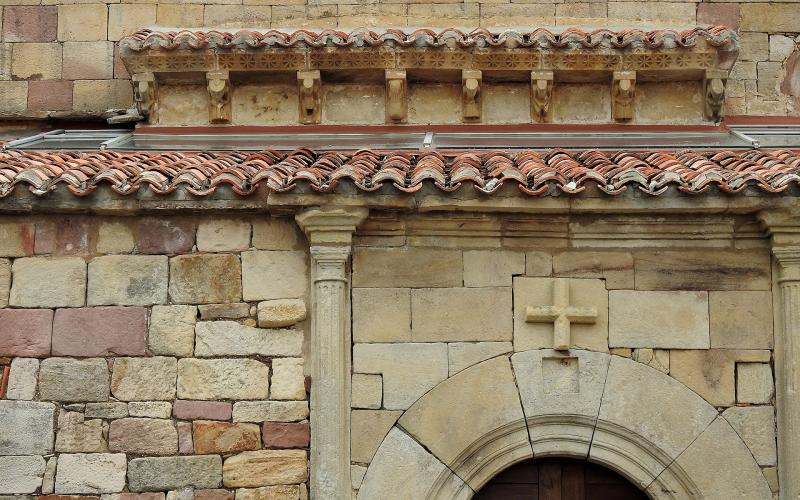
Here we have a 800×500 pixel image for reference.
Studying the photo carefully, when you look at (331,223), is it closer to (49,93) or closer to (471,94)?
(471,94)

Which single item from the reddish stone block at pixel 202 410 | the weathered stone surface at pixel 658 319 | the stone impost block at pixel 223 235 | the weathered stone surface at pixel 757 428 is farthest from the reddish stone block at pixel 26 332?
the weathered stone surface at pixel 757 428

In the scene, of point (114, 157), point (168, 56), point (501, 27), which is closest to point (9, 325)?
point (114, 157)

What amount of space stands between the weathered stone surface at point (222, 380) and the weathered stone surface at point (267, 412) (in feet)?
0.14

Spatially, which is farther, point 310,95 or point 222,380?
point 310,95

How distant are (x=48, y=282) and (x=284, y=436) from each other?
4.95ft

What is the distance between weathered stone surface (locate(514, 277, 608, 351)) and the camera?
6078 mm

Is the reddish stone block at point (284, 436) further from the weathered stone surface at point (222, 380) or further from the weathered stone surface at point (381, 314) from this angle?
the weathered stone surface at point (381, 314)

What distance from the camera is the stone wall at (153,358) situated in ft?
19.5

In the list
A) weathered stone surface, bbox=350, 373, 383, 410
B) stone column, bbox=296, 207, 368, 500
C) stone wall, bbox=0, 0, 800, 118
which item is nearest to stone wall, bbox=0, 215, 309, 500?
stone column, bbox=296, 207, 368, 500

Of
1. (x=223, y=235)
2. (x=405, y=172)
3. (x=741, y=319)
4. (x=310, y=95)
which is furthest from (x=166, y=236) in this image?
(x=741, y=319)

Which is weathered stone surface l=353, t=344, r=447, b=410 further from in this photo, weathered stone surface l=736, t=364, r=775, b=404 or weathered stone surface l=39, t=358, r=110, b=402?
weathered stone surface l=736, t=364, r=775, b=404

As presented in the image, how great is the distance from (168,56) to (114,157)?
1.24m

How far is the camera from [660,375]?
6.01m

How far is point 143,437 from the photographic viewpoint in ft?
19.5
